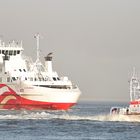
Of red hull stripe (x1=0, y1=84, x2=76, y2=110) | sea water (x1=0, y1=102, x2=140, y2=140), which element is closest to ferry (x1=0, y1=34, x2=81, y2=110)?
red hull stripe (x1=0, y1=84, x2=76, y2=110)

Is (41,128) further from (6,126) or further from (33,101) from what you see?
(33,101)

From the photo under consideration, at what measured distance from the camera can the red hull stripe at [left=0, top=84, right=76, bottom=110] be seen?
465ft

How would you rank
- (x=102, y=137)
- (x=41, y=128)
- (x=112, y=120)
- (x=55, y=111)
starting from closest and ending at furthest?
1. (x=102, y=137)
2. (x=41, y=128)
3. (x=112, y=120)
4. (x=55, y=111)

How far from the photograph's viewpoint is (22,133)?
7850cm

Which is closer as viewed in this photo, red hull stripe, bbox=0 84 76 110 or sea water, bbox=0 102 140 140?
sea water, bbox=0 102 140 140

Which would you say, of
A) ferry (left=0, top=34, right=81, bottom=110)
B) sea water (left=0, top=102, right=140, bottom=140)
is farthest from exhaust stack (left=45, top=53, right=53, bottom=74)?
sea water (left=0, top=102, right=140, bottom=140)

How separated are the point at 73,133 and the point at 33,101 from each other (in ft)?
206

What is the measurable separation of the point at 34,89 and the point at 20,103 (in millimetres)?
4497

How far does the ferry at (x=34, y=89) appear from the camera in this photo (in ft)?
464

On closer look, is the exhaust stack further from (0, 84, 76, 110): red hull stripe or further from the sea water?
the sea water

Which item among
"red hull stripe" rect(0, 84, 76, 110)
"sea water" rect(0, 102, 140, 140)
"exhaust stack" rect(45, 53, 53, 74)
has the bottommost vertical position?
"sea water" rect(0, 102, 140, 140)

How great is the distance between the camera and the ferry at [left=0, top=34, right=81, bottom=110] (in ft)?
464

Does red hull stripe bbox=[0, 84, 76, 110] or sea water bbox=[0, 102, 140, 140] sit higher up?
red hull stripe bbox=[0, 84, 76, 110]

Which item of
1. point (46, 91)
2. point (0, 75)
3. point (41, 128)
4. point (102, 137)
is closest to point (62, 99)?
point (46, 91)
